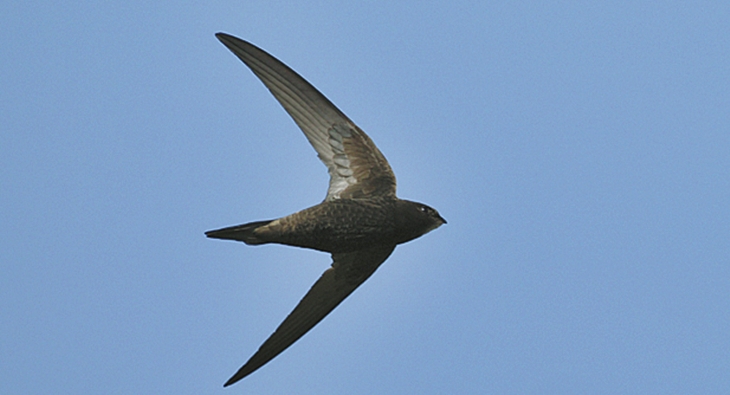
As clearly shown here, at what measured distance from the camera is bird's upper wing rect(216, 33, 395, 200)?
33.6ft

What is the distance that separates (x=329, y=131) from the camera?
412 inches

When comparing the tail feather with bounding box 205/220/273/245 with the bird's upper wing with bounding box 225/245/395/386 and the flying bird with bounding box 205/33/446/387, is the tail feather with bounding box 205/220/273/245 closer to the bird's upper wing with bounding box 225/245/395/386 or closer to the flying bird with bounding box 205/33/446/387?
the flying bird with bounding box 205/33/446/387

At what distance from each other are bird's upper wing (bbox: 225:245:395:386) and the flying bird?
0.4 inches

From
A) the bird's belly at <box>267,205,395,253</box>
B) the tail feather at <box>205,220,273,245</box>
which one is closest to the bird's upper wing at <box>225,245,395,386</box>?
the bird's belly at <box>267,205,395,253</box>

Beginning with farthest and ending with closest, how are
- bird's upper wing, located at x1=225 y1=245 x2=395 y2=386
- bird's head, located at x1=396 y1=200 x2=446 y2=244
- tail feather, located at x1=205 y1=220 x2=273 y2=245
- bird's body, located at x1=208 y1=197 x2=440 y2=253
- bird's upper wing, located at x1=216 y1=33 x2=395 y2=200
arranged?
1. bird's upper wing, located at x1=225 y1=245 x2=395 y2=386
2. bird's upper wing, located at x1=216 y1=33 x2=395 y2=200
3. bird's head, located at x1=396 y1=200 x2=446 y2=244
4. bird's body, located at x1=208 y1=197 x2=440 y2=253
5. tail feather, located at x1=205 y1=220 x2=273 y2=245

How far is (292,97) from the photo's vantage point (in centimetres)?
1039

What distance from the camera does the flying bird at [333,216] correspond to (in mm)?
9766

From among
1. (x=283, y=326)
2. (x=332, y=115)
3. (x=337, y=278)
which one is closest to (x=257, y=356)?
(x=283, y=326)

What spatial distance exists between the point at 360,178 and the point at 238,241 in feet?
4.85

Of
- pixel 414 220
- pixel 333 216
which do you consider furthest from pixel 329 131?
pixel 414 220

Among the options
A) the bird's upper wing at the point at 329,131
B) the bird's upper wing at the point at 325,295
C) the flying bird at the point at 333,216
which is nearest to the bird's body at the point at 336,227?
the flying bird at the point at 333,216

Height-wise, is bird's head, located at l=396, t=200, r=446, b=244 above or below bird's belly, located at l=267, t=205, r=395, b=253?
above

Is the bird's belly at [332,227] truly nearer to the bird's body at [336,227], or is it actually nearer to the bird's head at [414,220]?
the bird's body at [336,227]

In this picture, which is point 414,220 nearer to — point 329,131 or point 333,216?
point 333,216
